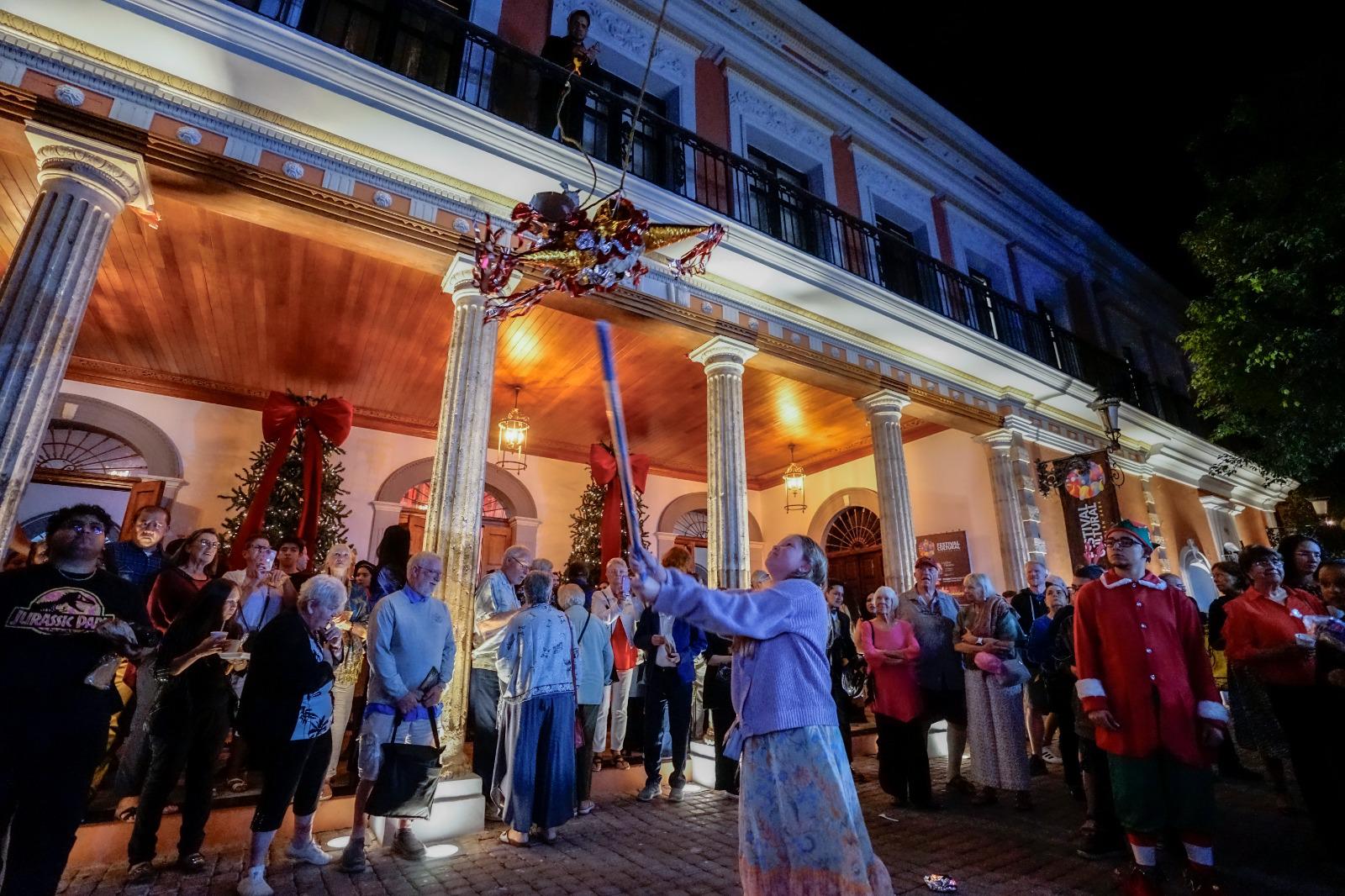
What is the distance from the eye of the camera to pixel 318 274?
6.36 m

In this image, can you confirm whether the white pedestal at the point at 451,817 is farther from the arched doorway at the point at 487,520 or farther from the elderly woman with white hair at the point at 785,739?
the arched doorway at the point at 487,520

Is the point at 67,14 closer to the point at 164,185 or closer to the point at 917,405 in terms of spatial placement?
the point at 164,185

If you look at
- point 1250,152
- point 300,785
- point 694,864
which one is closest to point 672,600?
point 694,864

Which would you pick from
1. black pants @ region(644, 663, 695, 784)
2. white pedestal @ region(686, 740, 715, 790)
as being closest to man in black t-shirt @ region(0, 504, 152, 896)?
black pants @ region(644, 663, 695, 784)

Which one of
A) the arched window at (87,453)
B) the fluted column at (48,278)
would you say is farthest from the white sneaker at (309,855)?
the arched window at (87,453)

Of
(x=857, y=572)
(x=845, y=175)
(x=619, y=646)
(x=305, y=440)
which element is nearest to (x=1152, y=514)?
(x=857, y=572)

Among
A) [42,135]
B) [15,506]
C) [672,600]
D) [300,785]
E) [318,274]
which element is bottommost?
[300,785]

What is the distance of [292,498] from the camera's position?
7457 mm

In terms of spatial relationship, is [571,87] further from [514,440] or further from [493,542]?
[493,542]

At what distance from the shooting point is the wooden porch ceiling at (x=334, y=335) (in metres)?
5.53

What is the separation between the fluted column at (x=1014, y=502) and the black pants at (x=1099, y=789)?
5.60 metres

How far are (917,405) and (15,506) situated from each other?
9332 millimetres

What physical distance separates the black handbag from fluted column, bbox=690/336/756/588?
335cm

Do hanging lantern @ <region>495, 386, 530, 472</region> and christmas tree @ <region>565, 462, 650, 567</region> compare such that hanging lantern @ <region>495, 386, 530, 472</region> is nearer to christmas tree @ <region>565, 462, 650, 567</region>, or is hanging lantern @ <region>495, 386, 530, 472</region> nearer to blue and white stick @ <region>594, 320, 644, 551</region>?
christmas tree @ <region>565, 462, 650, 567</region>
